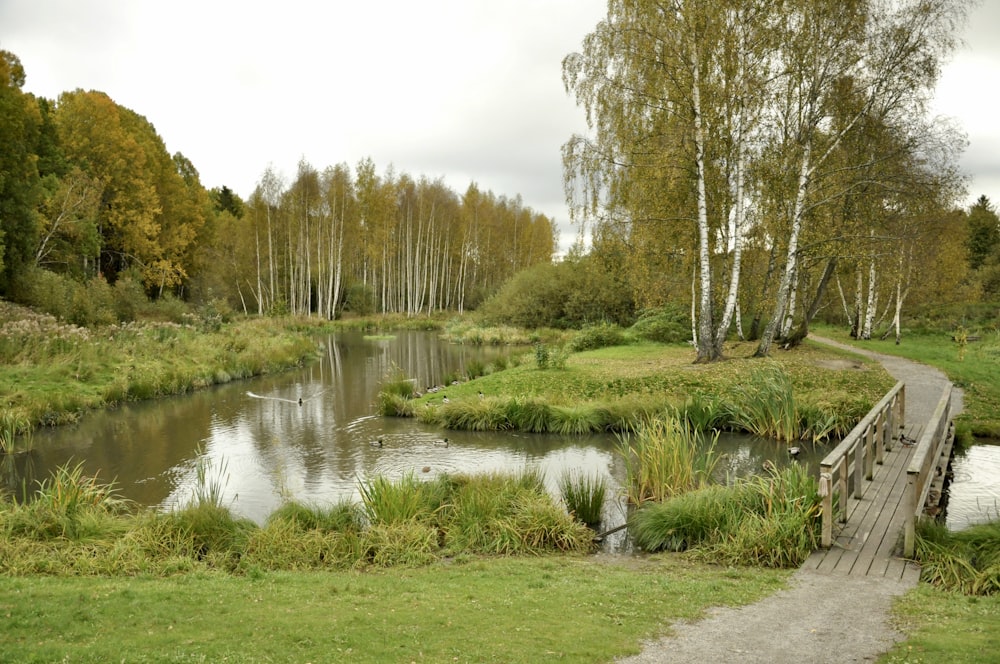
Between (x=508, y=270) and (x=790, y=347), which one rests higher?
(x=508, y=270)

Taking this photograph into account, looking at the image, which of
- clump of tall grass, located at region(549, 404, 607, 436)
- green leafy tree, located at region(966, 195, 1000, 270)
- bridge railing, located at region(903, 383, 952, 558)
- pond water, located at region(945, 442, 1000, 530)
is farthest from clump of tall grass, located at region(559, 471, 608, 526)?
green leafy tree, located at region(966, 195, 1000, 270)

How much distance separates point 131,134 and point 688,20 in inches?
1267

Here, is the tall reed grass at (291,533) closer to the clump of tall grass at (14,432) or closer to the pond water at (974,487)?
the pond water at (974,487)

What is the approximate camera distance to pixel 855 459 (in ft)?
28.2

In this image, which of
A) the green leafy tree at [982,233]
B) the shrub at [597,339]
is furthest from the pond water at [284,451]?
the green leafy tree at [982,233]

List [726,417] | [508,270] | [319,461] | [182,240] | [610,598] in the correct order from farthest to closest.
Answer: [508,270] → [182,240] → [726,417] → [319,461] → [610,598]

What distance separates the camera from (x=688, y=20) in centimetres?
1802

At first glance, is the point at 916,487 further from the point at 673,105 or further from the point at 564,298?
the point at 564,298

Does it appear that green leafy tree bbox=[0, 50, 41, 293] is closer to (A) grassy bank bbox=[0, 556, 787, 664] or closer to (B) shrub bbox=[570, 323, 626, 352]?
(B) shrub bbox=[570, 323, 626, 352]

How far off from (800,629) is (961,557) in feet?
7.85

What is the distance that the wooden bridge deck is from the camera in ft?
21.6

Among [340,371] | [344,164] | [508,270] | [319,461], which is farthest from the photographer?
[508,270]

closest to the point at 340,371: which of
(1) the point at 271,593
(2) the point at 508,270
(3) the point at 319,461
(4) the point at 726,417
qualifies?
(3) the point at 319,461

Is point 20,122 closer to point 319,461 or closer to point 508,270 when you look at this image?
point 319,461
